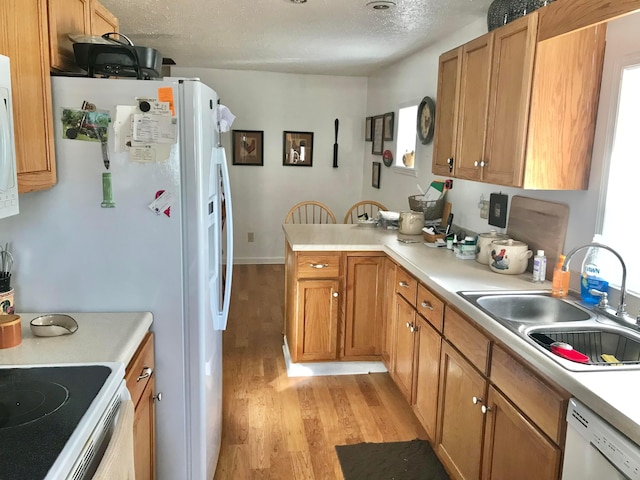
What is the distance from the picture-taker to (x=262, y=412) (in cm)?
295

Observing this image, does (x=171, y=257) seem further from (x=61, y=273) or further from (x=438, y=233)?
(x=438, y=233)

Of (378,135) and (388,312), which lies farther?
(378,135)

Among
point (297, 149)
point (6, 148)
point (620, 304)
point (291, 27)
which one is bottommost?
point (620, 304)

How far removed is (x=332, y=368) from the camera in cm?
344

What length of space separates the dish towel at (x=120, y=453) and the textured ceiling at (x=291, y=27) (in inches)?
97.6

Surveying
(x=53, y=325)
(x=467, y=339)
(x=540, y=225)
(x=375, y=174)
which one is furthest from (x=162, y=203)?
(x=375, y=174)

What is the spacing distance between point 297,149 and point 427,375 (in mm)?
4229

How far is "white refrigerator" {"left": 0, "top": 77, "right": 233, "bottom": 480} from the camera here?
1.80 metres

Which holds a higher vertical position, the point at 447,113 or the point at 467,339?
the point at 447,113

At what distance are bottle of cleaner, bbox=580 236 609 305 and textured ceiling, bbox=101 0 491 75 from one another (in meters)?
1.58

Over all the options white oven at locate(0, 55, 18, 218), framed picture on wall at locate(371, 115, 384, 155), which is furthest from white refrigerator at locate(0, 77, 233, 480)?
framed picture on wall at locate(371, 115, 384, 155)

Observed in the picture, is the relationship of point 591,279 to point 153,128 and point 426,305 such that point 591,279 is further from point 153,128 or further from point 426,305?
point 153,128

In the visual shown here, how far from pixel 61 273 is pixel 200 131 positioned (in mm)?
722

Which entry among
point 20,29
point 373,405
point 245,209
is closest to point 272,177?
point 245,209
